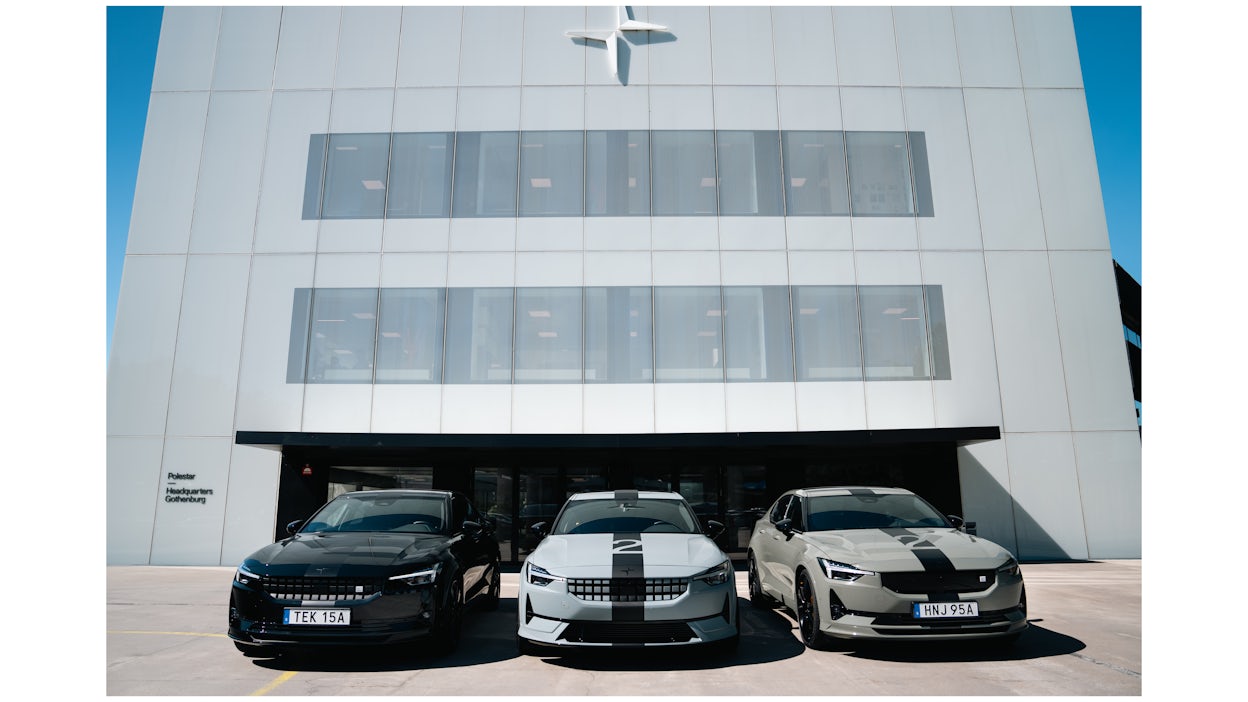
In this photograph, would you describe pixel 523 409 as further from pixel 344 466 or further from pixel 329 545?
pixel 329 545

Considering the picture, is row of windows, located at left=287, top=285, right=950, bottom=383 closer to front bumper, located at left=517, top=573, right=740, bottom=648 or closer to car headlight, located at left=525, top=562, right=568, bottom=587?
car headlight, located at left=525, top=562, right=568, bottom=587

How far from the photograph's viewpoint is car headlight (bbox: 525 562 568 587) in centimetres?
587

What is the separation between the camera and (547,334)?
14930 millimetres

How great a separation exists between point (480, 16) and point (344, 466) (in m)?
10.7

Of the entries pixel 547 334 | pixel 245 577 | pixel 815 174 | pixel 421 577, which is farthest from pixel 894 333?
pixel 245 577

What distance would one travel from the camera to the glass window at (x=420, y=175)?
621 inches

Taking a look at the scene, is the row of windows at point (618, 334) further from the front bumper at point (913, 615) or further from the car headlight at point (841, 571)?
the front bumper at point (913, 615)

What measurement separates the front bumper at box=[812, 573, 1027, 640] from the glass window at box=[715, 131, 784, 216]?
1082 cm

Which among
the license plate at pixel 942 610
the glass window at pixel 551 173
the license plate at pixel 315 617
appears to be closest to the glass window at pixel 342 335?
the glass window at pixel 551 173

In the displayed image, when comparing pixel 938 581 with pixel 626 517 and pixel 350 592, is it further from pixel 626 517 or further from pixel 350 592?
pixel 350 592

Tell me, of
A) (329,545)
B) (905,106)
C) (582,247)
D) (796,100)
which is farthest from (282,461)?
(905,106)

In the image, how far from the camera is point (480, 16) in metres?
16.6

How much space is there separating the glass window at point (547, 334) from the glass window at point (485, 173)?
2103 mm

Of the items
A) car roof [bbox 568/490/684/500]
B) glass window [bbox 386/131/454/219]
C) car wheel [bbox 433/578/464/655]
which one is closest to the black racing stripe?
car wheel [bbox 433/578/464/655]
